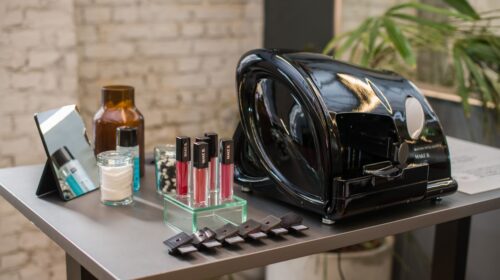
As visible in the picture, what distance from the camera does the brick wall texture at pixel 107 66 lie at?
8.93ft

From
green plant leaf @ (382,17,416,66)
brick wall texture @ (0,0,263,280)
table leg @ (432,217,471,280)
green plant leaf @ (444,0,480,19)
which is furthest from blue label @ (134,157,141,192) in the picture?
green plant leaf @ (444,0,480,19)

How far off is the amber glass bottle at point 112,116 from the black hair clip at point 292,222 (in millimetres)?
471

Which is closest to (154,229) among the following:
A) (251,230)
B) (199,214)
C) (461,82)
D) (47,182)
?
(199,214)

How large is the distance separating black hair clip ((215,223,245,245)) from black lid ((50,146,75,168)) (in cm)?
45

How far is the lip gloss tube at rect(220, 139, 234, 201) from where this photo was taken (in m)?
1.50

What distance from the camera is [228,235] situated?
53.7 inches

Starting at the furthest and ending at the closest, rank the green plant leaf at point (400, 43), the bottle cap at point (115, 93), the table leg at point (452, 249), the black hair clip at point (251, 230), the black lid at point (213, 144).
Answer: the green plant leaf at point (400, 43)
the table leg at point (452, 249)
the bottle cap at point (115, 93)
the black lid at point (213, 144)
the black hair clip at point (251, 230)

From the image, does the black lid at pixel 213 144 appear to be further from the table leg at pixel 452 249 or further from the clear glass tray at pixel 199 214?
the table leg at pixel 452 249

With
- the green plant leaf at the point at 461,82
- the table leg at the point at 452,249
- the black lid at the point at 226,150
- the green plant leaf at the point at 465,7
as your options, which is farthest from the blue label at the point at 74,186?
the green plant leaf at the point at 465,7

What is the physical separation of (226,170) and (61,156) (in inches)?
15.9

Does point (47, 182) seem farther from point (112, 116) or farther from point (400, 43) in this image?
point (400, 43)

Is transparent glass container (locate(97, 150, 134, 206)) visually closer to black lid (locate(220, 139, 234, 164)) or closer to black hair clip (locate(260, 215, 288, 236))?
black lid (locate(220, 139, 234, 164))

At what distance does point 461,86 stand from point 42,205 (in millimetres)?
1487

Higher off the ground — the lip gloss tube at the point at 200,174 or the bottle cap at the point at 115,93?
the bottle cap at the point at 115,93
